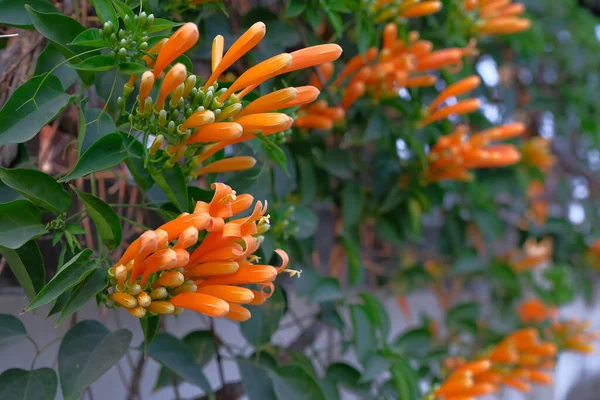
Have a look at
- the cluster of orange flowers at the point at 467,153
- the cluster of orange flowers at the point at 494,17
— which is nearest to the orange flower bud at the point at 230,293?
the cluster of orange flowers at the point at 467,153

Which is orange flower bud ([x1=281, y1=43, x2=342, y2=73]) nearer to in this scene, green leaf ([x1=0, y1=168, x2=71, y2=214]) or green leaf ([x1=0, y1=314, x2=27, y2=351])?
green leaf ([x1=0, y1=168, x2=71, y2=214])

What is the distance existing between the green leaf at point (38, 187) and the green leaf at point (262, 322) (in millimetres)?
372

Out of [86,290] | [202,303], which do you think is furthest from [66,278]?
[202,303]

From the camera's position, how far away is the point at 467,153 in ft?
3.62

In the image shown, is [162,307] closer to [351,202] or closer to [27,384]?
[27,384]

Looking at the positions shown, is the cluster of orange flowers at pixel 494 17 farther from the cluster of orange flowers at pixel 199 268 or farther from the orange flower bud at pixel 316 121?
the cluster of orange flowers at pixel 199 268

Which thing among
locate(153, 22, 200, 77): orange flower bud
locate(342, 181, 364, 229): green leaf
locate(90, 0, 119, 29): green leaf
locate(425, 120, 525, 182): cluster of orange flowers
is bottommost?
locate(342, 181, 364, 229): green leaf

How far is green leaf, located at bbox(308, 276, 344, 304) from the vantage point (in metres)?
1.01

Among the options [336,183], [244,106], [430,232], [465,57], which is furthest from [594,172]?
[244,106]

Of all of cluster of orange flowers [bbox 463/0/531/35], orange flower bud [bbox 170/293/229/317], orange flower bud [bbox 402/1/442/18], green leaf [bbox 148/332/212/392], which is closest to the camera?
→ orange flower bud [bbox 170/293/229/317]

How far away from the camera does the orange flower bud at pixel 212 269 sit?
22.2 inches

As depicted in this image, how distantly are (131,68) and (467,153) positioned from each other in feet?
2.29

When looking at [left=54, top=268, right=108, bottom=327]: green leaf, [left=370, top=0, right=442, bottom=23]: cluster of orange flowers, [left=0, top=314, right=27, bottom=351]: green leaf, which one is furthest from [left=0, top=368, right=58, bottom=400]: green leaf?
[left=370, top=0, right=442, bottom=23]: cluster of orange flowers

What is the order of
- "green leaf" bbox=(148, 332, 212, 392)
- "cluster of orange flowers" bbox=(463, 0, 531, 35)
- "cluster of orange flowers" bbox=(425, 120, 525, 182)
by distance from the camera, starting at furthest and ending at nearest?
"cluster of orange flowers" bbox=(463, 0, 531, 35) < "cluster of orange flowers" bbox=(425, 120, 525, 182) < "green leaf" bbox=(148, 332, 212, 392)
